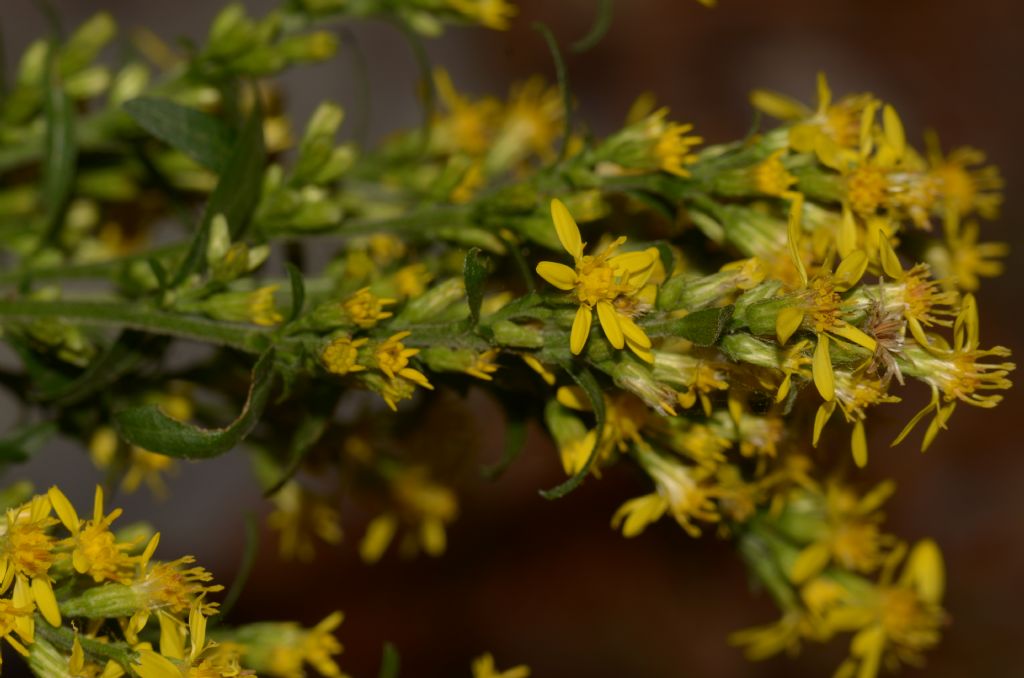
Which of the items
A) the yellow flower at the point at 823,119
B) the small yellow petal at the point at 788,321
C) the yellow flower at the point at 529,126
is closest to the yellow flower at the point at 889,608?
the yellow flower at the point at 823,119

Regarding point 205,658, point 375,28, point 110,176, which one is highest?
point 110,176

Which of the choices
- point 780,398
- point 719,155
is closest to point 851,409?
point 780,398

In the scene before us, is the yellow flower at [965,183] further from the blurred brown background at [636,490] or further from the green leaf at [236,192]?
the blurred brown background at [636,490]

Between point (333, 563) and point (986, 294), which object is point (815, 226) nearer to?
point (333, 563)

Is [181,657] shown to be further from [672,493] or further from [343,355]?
[672,493]

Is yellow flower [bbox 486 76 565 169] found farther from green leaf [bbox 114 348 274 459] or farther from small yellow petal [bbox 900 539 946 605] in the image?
small yellow petal [bbox 900 539 946 605]

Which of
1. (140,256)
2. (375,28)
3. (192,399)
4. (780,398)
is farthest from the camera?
(375,28)

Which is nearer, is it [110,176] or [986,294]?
[110,176]

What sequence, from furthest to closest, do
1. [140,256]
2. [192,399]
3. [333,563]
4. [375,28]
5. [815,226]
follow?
1. [375,28]
2. [333,563]
3. [192,399]
4. [140,256]
5. [815,226]
